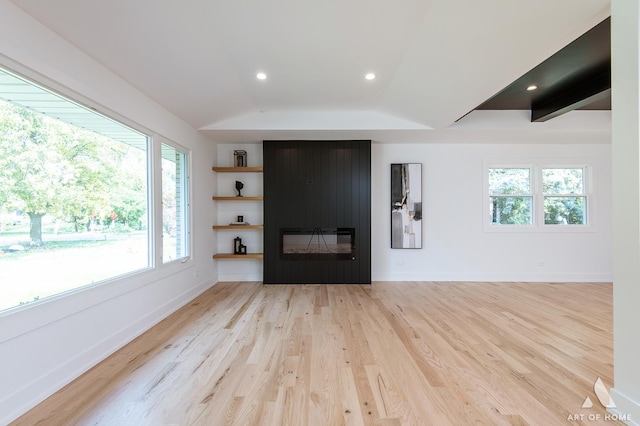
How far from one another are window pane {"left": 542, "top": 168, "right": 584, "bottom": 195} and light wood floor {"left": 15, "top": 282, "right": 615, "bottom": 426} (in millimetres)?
2215

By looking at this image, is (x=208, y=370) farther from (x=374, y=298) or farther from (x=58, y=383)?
(x=374, y=298)

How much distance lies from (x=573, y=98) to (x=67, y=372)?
5681 mm

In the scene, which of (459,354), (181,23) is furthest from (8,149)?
(459,354)

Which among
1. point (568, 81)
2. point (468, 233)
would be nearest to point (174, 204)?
point (468, 233)

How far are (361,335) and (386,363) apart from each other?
51cm

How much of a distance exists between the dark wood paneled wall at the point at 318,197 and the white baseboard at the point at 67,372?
6.75 ft

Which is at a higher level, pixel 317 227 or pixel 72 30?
pixel 72 30

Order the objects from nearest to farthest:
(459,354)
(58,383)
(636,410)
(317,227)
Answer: (636,410) < (58,383) < (459,354) < (317,227)

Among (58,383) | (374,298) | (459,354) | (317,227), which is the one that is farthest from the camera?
(317,227)

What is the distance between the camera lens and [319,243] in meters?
4.66

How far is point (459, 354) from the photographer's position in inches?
90.3

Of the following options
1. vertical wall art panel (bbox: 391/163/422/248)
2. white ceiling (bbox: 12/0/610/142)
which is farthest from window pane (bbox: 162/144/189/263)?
vertical wall art panel (bbox: 391/163/422/248)

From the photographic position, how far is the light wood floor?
1.61 m

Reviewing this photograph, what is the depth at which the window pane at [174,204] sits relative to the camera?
334 cm
